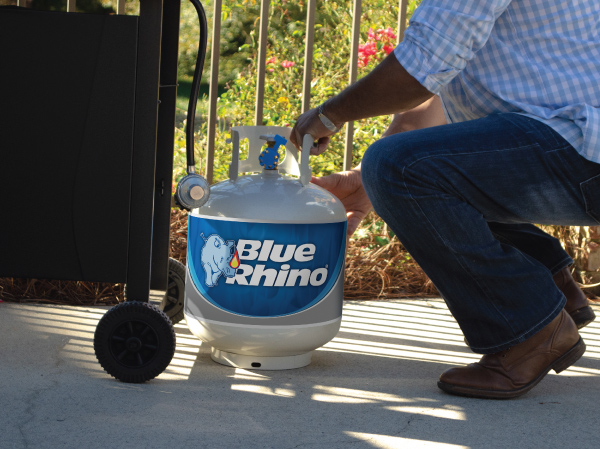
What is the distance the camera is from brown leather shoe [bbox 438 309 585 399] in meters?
1.65

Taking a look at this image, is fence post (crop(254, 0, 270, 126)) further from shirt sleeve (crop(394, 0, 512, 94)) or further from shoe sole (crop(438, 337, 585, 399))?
shoe sole (crop(438, 337, 585, 399))

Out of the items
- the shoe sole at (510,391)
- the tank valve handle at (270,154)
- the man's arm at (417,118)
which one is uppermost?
the man's arm at (417,118)

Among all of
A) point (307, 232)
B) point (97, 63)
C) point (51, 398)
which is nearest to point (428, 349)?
point (307, 232)

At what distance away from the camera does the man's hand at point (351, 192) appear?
217 centimetres

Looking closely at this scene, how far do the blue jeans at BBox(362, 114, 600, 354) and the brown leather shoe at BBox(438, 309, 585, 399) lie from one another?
0.03m

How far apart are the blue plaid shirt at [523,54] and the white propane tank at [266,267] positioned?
1.23ft

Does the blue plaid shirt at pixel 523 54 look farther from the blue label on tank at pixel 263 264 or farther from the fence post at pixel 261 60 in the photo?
the fence post at pixel 261 60

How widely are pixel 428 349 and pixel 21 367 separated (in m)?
1.08

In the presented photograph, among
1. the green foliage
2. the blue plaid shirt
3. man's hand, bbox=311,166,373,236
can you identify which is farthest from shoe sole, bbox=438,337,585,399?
the green foliage

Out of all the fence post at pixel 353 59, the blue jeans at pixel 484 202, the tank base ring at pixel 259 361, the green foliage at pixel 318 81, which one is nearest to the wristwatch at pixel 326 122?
the blue jeans at pixel 484 202

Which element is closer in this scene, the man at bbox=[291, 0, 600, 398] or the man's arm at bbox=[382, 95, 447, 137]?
the man at bbox=[291, 0, 600, 398]

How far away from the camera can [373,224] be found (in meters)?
3.13

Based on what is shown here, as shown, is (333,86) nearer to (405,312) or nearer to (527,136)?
(405,312)

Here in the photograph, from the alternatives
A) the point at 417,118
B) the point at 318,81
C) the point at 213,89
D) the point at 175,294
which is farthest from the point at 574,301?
the point at 318,81
